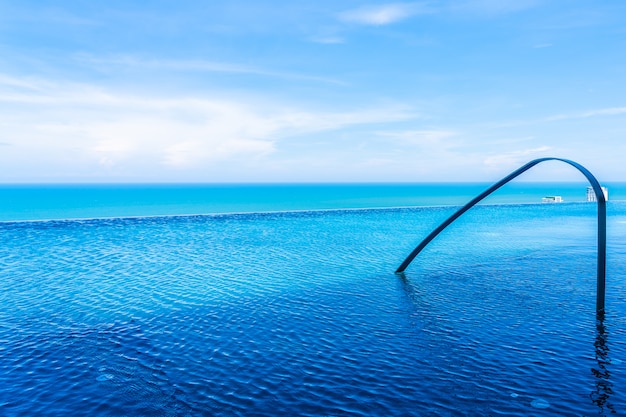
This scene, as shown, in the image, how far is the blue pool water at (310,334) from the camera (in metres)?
15.7

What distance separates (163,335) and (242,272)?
52.8 feet

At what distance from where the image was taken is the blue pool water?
15.7 metres

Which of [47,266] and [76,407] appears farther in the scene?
[47,266]

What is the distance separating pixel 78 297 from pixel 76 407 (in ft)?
53.9

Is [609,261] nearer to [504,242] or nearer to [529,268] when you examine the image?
[529,268]

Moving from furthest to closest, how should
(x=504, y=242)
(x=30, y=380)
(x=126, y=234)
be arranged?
(x=126, y=234)
(x=504, y=242)
(x=30, y=380)

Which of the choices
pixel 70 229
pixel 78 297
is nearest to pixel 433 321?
pixel 78 297

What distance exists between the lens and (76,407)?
15250 mm

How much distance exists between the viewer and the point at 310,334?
2217 cm

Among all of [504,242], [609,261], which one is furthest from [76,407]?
[504,242]

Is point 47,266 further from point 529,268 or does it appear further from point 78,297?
point 529,268

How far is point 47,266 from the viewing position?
134 ft

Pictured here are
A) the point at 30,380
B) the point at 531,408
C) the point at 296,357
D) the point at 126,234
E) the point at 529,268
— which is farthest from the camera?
the point at 126,234

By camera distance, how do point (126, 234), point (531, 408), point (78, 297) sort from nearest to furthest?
point (531, 408) < point (78, 297) < point (126, 234)
